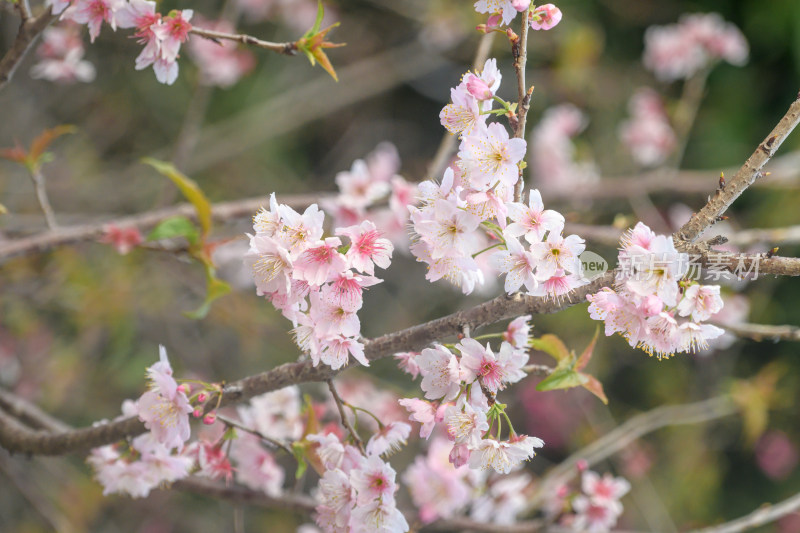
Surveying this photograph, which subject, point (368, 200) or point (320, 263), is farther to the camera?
point (368, 200)

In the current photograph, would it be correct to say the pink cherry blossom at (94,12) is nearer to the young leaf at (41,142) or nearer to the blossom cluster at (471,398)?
the young leaf at (41,142)

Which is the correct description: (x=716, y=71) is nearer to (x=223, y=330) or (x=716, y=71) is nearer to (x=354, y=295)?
(x=223, y=330)

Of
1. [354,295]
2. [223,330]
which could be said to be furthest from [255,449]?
[223,330]

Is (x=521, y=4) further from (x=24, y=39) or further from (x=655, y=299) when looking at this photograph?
(x=24, y=39)

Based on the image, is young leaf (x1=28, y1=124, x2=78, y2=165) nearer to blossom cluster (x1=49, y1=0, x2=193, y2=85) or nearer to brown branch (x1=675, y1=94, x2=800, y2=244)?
blossom cluster (x1=49, y1=0, x2=193, y2=85)

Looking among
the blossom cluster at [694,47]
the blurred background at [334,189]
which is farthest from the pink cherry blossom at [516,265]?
the blossom cluster at [694,47]

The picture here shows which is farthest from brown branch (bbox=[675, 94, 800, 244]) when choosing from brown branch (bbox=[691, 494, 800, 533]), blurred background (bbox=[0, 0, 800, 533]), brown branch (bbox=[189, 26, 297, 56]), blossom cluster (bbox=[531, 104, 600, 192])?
blossom cluster (bbox=[531, 104, 600, 192])

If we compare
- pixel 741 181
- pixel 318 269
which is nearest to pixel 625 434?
pixel 741 181

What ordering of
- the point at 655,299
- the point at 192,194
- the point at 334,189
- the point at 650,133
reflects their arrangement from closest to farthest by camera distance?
1. the point at 655,299
2. the point at 192,194
3. the point at 650,133
4. the point at 334,189
